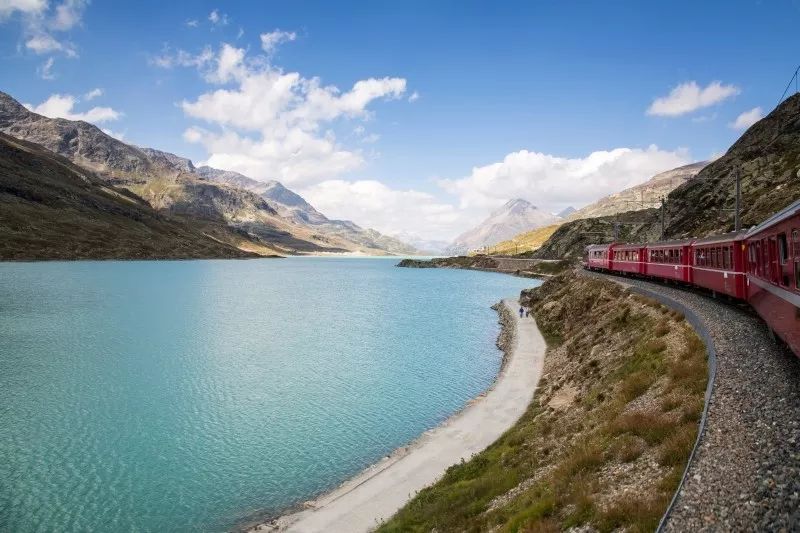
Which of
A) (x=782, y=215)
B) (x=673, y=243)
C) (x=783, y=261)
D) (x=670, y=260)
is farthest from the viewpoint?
(x=670, y=260)

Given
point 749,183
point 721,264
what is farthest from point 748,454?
point 749,183

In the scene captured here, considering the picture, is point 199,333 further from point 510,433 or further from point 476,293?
point 476,293

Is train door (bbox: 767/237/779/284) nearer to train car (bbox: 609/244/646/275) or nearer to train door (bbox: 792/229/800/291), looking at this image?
train door (bbox: 792/229/800/291)

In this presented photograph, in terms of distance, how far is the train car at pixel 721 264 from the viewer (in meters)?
30.6

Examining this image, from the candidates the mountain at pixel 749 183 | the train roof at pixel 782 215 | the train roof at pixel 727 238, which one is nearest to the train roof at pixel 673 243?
the train roof at pixel 727 238

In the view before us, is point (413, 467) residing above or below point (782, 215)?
below

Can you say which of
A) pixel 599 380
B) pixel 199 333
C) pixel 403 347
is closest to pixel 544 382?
pixel 599 380

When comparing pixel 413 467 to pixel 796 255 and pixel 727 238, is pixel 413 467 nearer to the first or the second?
pixel 796 255

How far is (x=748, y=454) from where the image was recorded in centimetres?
1149

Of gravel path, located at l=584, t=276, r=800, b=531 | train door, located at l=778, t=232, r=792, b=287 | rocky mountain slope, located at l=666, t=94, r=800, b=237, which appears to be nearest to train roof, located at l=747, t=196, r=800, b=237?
train door, located at l=778, t=232, r=792, b=287

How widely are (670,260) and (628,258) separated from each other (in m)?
19.9

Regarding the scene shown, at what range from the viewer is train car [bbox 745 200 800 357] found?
17.6 meters

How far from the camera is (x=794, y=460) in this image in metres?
10.7

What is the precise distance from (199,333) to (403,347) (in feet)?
101
